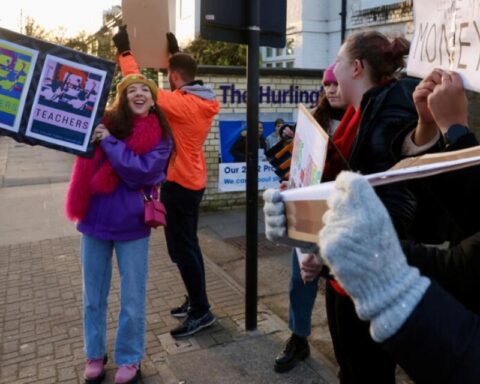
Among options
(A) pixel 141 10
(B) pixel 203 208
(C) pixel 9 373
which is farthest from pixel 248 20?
(B) pixel 203 208

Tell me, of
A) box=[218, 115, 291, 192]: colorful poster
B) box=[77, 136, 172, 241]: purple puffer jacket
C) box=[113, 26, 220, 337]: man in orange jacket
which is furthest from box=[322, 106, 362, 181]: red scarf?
box=[218, 115, 291, 192]: colorful poster

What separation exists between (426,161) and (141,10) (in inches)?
127

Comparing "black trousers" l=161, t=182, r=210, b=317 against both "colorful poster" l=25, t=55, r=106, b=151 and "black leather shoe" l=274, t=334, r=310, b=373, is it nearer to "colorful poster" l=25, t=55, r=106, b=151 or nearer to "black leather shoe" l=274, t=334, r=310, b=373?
"black leather shoe" l=274, t=334, r=310, b=373

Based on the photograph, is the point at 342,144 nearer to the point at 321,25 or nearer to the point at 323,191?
the point at 323,191

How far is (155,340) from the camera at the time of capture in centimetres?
376

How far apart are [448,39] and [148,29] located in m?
2.87

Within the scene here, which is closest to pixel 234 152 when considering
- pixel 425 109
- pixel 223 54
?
pixel 223 54

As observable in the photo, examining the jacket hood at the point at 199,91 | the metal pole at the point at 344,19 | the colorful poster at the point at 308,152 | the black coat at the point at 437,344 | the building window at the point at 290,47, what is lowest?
the black coat at the point at 437,344

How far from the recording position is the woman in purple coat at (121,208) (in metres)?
2.93

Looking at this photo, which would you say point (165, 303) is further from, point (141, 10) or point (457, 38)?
point (457, 38)

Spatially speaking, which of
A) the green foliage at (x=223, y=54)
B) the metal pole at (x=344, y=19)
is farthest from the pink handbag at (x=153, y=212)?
the metal pole at (x=344, y=19)

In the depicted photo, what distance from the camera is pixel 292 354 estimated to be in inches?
130

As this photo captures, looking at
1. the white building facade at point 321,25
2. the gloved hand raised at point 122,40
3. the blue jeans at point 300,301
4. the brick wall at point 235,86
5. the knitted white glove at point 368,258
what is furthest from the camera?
the white building facade at point 321,25

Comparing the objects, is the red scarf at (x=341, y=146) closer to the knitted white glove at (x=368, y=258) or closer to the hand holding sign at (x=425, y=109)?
the hand holding sign at (x=425, y=109)
